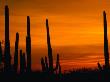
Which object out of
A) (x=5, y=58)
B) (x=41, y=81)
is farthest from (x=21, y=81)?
(x=5, y=58)

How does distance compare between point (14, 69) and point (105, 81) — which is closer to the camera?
point (105, 81)

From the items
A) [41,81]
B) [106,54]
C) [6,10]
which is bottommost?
[41,81]

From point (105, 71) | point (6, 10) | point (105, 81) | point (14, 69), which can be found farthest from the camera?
point (14, 69)

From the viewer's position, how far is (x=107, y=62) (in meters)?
22.3

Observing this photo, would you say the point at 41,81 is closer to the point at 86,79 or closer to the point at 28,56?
the point at 86,79

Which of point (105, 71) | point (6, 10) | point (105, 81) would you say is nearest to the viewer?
point (105, 81)

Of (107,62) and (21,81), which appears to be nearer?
(21,81)

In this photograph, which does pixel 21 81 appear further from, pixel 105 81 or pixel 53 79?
pixel 105 81

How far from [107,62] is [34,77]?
497cm

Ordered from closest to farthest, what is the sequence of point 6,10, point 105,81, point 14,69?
1. point 105,81
2. point 6,10
3. point 14,69

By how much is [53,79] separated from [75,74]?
7.55ft

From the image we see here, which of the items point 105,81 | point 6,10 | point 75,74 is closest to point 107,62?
point 75,74

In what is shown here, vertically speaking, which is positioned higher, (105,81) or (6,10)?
(6,10)

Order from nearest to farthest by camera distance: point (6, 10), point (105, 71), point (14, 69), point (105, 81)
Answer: point (105, 81) → point (105, 71) → point (6, 10) → point (14, 69)
